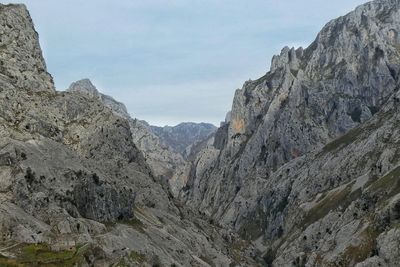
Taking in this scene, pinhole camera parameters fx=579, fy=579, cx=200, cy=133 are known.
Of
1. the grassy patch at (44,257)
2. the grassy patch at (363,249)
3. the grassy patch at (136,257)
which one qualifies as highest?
the grassy patch at (44,257)

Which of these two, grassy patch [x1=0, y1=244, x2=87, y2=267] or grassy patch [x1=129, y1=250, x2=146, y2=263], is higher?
grassy patch [x1=0, y1=244, x2=87, y2=267]

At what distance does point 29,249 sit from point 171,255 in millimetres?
63076

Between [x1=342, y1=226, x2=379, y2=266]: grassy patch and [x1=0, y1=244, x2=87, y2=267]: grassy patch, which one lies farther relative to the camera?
[x1=342, y1=226, x2=379, y2=266]: grassy patch

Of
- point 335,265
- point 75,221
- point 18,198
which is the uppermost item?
point 18,198

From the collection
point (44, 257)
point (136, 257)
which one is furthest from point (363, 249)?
point (44, 257)

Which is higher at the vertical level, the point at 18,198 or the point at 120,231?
the point at 18,198

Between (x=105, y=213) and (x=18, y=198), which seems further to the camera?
(x=105, y=213)

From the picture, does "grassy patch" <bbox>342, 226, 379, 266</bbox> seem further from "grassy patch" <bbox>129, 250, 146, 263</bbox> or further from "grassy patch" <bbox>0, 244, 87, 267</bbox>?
"grassy patch" <bbox>0, 244, 87, 267</bbox>

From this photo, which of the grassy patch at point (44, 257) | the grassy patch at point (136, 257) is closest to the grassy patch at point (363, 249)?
the grassy patch at point (136, 257)

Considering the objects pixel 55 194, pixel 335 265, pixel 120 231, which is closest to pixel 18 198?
pixel 55 194

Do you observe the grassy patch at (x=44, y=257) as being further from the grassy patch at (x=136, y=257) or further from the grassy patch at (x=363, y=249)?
the grassy patch at (x=363, y=249)

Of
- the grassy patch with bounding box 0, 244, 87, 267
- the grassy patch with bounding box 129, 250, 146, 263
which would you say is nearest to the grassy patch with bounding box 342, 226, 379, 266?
the grassy patch with bounding box 129, 250, 146, 263

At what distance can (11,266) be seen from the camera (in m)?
119

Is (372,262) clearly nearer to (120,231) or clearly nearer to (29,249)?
(120,231)
